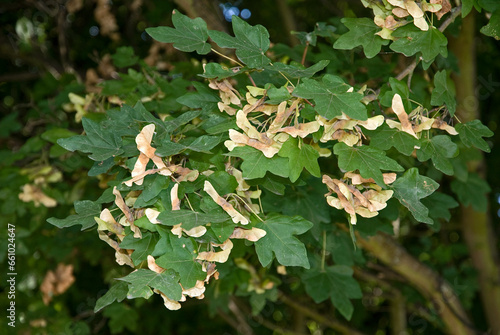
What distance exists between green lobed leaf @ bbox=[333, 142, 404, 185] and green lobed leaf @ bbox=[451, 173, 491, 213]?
1.05 m

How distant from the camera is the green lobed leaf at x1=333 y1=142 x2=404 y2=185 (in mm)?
1069

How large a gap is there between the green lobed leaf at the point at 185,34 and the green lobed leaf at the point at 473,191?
1200mm

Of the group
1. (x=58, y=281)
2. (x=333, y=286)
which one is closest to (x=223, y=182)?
(x=333, y=286)

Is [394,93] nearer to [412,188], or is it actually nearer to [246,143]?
[412,188]

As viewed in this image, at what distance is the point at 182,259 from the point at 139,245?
10cm

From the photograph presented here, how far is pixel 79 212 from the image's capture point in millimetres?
1143

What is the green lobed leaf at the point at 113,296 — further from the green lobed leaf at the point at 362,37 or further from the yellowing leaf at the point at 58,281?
the yellowing leaf at the point at 58,281

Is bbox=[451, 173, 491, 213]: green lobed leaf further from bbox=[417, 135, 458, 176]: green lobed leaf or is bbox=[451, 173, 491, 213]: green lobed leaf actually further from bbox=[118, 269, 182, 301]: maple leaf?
bbox=[118, 269, 182, 301]: maple leaf

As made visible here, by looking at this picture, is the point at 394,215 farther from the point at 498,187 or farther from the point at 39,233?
the point at 498,187

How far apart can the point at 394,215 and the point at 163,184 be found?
2.50 feet

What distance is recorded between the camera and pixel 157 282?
103 cm

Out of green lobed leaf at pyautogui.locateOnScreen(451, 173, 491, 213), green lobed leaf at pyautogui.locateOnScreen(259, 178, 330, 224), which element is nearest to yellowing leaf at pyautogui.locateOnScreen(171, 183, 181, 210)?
green lobed leaf at pyautogui.locateOnScreen(259, 178, 330, 224)

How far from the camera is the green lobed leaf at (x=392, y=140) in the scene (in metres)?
1.15

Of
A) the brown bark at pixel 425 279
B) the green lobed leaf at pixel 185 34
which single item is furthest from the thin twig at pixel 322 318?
the green lobed leaf at pixel 185 34
